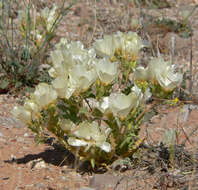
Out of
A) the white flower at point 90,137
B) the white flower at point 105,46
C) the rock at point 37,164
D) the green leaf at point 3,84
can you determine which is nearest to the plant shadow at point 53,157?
the rock at point 37,164

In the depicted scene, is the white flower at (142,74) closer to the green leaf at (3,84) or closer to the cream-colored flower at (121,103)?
the cream-colored flower at (121,103)

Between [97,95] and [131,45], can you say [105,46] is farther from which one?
[97,95]

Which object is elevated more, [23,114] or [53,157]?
[23,114]

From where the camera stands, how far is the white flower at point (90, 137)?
162cm

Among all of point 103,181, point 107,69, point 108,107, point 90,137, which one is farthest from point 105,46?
point 103,181

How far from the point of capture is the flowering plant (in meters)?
1.61

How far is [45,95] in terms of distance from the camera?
5.32ft

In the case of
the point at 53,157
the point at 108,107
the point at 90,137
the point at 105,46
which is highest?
the point at 105,46

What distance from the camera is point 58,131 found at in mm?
1806

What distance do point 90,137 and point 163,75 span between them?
0.41m

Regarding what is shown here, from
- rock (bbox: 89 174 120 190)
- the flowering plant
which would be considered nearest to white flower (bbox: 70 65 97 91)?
the flowering plant

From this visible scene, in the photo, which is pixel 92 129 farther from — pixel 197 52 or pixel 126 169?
pixel 197 52

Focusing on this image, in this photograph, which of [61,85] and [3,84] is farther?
[3,84]

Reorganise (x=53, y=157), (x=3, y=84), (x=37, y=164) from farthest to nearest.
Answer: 1. (x=3, y=84)
2. (x=53, y=157)
3. (x=37, y=164)
